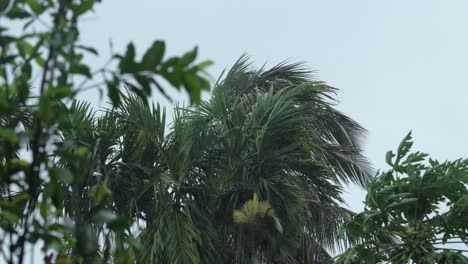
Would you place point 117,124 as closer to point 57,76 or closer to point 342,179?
point 342,179

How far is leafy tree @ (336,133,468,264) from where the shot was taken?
33.6 ft

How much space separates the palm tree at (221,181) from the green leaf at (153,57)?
30.0 feet

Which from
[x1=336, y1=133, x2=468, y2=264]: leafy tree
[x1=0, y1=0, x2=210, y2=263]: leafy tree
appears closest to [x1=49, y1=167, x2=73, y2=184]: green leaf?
[x1=0, y1=0, x2=210, y2=263]: leafy tree

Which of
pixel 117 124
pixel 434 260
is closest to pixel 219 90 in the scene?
pixel 117 124

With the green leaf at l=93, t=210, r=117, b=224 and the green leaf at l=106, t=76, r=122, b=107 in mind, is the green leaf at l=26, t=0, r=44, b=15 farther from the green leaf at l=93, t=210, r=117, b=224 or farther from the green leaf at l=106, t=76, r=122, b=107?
the green leaf at l=93, t=210, r=117, b=224

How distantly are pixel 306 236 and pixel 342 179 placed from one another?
200cm

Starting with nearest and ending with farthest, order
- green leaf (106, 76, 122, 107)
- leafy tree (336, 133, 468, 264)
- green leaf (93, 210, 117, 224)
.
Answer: green leaf (93, 210, 117, 224) < green leaf (106, 76, 122, 107) < leafy tree (336, 133, 468, 264)

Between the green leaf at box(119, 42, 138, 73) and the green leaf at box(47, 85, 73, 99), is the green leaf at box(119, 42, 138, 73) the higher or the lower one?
the higher one

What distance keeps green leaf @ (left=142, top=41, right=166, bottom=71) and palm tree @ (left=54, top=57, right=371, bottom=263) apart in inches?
360

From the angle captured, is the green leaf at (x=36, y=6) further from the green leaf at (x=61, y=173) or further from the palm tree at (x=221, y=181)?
the palm tree at (x=221, y=181)

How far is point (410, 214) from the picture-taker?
10.5 metres

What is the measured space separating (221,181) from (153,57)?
10562mm

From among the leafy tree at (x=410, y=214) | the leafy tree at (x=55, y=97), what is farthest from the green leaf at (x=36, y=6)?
the leafy tree at (x=410, y=214)

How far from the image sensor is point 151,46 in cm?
183
